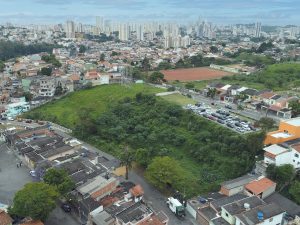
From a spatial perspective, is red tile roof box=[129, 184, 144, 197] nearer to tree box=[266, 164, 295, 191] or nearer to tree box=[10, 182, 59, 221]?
tree box=[10, 182, 59, 221]

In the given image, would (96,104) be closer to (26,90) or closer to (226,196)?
(26,90)

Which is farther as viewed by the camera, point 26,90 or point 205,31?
point 205,31

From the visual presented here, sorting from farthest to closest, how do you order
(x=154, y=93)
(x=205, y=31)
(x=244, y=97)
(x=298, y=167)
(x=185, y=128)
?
(x=205, y=31)
(x=154, y=93)
(x=244, y=97)
(x=185, y=128)
(x=298, y=167)

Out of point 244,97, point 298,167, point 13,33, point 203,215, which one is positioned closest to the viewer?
point 203,215

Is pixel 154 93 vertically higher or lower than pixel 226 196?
higher

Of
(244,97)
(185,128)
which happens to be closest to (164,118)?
(185,128)

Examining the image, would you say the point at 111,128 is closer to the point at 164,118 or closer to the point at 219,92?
the point at 164,118

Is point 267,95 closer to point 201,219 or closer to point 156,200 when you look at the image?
point 156,200
